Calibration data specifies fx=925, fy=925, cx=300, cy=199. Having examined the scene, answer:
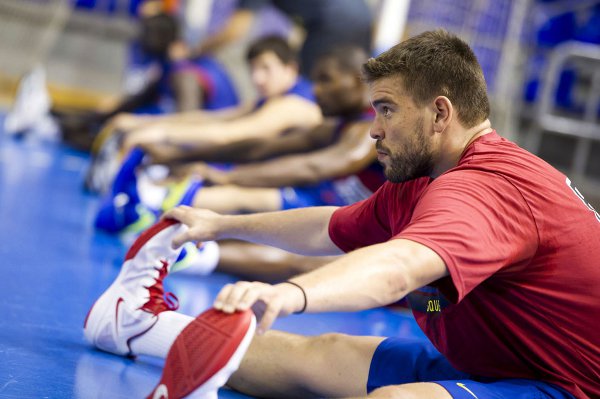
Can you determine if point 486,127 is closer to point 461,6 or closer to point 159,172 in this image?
point 159,172

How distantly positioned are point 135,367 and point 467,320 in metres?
0.95

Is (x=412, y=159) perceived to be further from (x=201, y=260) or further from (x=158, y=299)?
(x=201, y=260)

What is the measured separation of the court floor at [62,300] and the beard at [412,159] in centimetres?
80

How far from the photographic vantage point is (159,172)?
288 inches

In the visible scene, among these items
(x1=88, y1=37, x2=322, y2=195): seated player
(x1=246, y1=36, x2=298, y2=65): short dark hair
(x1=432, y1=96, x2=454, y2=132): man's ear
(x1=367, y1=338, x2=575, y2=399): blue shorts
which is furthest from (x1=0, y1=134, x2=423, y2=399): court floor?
(x1=246, y1=36, x2=298, y2=65): short dark hair

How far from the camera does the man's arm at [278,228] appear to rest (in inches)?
91.5

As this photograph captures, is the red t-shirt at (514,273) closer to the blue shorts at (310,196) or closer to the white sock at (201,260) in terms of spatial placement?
the white sock at (201,260)

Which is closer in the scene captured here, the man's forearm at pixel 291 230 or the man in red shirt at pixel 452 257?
the man in red shirt at pixel 452 257

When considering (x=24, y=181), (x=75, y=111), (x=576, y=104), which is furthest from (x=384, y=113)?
(x=75, y=111)

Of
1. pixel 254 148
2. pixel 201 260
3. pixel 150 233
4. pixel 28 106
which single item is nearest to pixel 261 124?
pixel 254 148

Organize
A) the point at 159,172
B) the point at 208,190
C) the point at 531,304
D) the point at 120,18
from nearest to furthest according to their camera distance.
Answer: the point at 531,304 < the point at 208,190 < the point at 159,172 < the point at 120,18

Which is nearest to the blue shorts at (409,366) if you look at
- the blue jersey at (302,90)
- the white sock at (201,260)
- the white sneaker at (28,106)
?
the white sock at (201,260)

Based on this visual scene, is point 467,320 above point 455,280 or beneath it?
beneath

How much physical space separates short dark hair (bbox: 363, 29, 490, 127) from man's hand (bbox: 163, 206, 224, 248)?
57 cm
